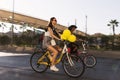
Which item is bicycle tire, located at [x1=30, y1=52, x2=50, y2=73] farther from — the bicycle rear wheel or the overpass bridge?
the overpass bridge

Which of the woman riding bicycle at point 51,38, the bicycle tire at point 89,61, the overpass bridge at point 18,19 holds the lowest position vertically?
the bicycle tire at point 89,61

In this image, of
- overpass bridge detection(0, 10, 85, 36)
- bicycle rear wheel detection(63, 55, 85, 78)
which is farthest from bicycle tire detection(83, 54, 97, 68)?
overpass bridge detection(0, 10, 85, 36)

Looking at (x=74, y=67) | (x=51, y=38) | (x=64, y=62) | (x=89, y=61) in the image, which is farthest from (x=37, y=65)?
(x=89, y=61)

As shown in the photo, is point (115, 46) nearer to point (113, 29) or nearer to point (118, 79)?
point (118, 79)

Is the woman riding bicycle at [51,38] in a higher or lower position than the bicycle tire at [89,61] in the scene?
higher

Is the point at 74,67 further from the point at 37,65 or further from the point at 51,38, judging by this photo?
the point at 37,65

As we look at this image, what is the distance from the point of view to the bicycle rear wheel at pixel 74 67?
8.42m

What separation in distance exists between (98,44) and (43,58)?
3192 cm

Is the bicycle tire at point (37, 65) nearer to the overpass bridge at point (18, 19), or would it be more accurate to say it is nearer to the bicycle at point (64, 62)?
the bicycle at point (64, 62)

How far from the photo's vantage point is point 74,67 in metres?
8.69

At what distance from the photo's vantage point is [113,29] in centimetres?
8169

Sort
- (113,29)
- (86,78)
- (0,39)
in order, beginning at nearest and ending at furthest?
(86,78) < (0,39) < (113,29)

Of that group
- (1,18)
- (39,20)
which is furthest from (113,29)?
(1,18)

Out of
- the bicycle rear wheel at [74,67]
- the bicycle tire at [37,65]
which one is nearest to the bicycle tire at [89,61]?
the bicycle tire at [37,65]
